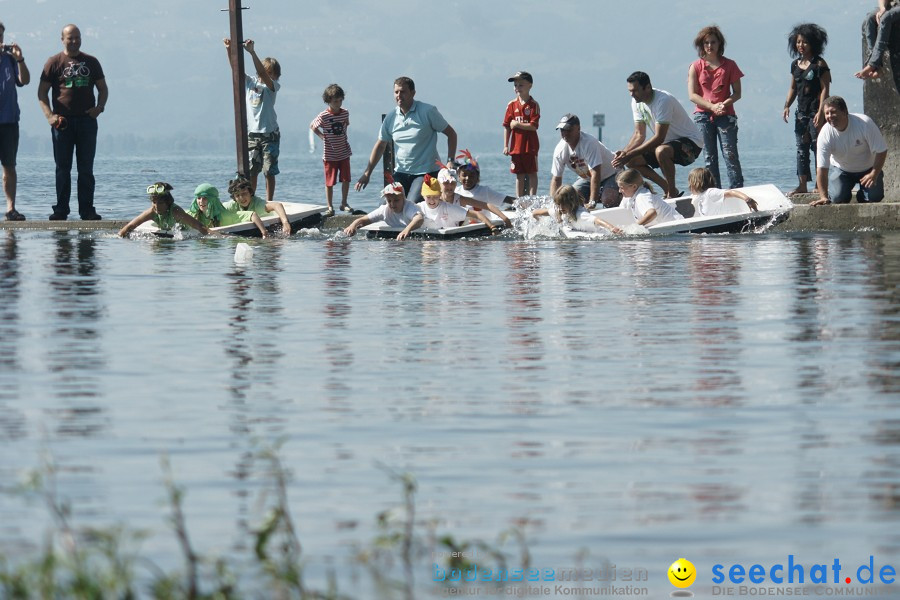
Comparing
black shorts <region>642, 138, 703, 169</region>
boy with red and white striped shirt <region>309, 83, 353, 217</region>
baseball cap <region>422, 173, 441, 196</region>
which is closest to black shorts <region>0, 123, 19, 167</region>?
boy with red and white striped shirt <region>309, 83, 353, 217</region>

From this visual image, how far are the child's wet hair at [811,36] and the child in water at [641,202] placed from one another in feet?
7.32

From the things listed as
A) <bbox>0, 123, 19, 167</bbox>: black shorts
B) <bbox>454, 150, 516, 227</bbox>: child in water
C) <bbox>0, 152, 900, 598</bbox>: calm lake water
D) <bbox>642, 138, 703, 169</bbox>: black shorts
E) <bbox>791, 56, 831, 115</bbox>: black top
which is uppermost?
<bbox>791, 56, 831, 115</bbox>: black top

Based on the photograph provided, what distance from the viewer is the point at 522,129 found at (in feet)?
71.2

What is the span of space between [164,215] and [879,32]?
27.1 ft

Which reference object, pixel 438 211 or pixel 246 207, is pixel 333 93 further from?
pixel 438 211

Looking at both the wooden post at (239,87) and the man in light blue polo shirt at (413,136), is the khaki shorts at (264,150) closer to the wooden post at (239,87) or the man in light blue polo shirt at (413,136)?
the wooden post at (239,87)

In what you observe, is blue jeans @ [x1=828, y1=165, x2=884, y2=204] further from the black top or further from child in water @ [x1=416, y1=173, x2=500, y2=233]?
child in water @ [x1=416, y1=173, x2=500, y2=233]

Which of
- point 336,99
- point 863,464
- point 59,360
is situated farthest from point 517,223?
point 863,464

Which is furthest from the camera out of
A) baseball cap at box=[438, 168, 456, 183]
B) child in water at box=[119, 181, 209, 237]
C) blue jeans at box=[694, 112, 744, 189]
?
child in water at box=[119, 181, 209, 237]

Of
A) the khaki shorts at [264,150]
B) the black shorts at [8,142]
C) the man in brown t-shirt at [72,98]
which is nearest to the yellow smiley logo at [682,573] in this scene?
the man in brown t-shirt at [72,98]

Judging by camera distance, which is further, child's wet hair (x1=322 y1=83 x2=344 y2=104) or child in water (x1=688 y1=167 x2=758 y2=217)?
child's wet hair (x1=322 y1=83 x2=344 y2=104)

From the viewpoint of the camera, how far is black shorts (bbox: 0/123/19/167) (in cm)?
2122

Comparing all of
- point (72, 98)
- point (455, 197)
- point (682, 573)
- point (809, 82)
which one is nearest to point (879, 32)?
point (809, 82)

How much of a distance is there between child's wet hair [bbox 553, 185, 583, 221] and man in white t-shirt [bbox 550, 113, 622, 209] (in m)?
0.46
